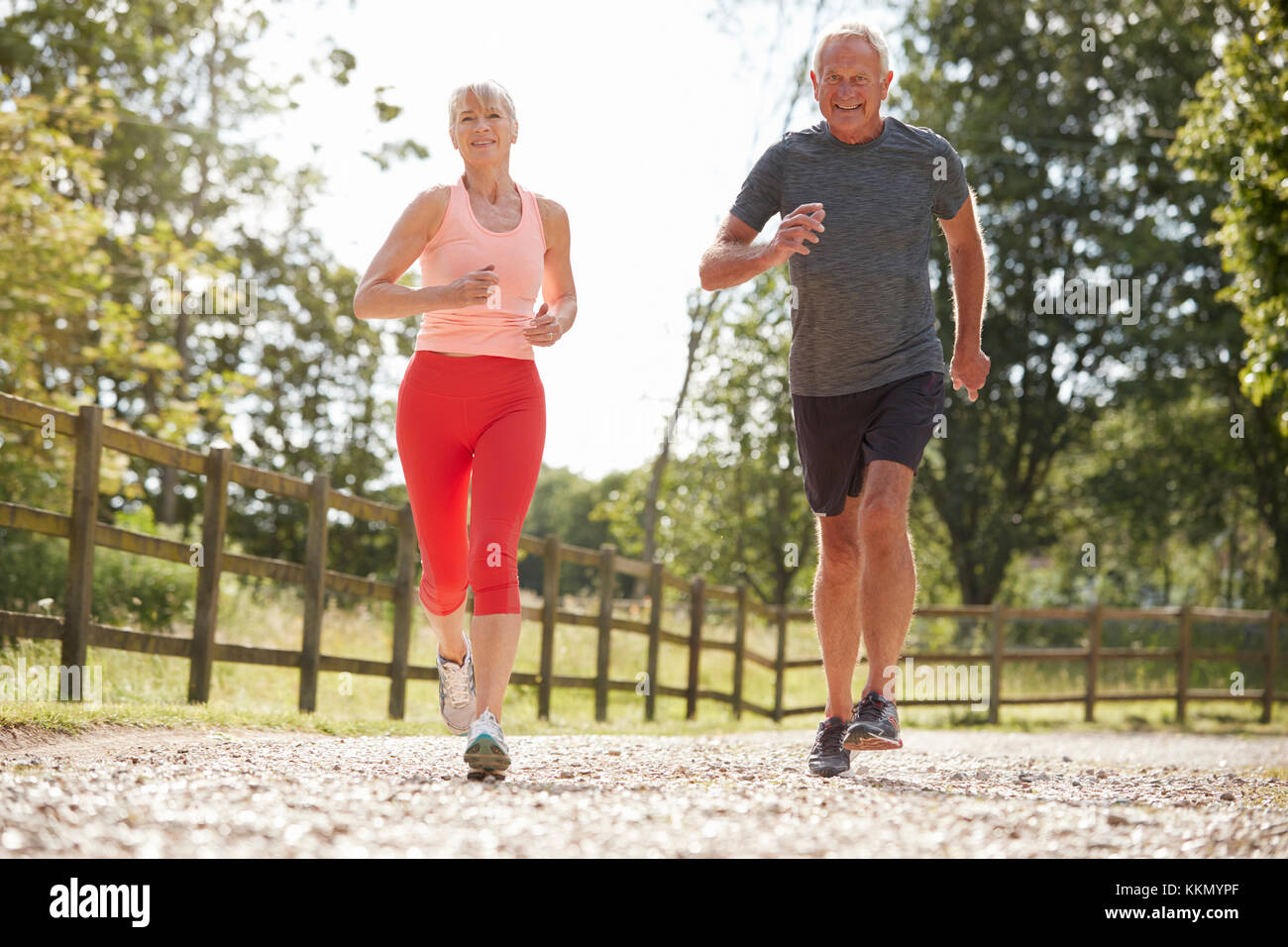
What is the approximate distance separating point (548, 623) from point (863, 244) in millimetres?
6405

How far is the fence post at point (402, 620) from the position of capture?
8.71 metres

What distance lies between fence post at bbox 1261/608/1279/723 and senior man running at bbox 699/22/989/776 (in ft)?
52.4

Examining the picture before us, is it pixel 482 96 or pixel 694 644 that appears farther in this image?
pixel 694 644

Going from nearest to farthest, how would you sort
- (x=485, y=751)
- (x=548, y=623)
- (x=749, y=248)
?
(x=485, y=751)
(x=749, y=248)
(x=548, y=623)

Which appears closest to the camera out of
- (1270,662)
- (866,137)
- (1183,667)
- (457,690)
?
(866,137)

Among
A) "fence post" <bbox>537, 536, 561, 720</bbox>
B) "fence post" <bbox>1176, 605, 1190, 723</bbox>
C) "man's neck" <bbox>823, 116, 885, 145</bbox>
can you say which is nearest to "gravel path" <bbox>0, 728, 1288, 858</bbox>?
"man's neck" <bbox>823, 116, 885, 145</bbox>

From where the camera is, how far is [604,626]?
11.4 m

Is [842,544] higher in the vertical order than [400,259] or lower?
lower

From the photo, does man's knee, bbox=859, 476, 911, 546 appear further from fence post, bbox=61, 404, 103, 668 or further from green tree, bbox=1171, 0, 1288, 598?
green tree, bbox=1171, 0, 1288, 598

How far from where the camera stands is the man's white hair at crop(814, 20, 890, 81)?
449cm

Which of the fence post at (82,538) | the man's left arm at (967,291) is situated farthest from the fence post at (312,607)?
the man's left arm at (967,291)

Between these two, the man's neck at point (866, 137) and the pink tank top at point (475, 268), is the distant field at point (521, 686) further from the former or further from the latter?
the man's neck at point (866, 137)

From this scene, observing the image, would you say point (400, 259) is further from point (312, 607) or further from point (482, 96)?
point (312, 607)

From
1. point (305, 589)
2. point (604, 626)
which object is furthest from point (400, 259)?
point (604, 626)
